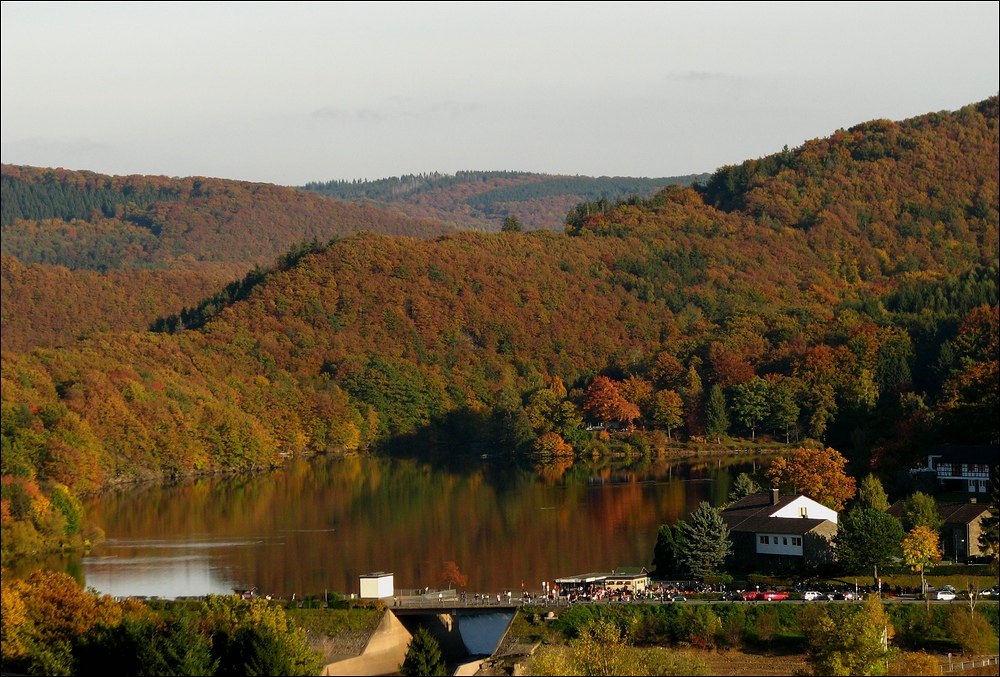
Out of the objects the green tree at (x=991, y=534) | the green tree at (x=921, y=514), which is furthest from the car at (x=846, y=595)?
the green tree at (x=991, y=534)

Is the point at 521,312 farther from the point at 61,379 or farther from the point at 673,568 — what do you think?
the point at 673,568

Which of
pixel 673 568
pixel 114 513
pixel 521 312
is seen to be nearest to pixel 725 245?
pixel 521 312

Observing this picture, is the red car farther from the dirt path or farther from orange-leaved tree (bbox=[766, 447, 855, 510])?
orange-leaved tree (bbox=[766, 447, 855, 510])

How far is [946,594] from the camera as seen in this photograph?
38.3 meters

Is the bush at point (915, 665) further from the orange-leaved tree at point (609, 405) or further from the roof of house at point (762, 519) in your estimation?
the orange-leaved tree at point (609, 405)

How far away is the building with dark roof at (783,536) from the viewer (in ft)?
142

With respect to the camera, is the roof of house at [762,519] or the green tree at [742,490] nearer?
the roof of house at [762,519]

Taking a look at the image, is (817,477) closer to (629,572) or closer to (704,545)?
(629,572)

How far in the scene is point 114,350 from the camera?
94.1 meters

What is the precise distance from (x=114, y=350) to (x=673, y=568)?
184ft

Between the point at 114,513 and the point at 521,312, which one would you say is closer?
the point at 114,513

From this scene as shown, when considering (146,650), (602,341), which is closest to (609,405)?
(602,341)

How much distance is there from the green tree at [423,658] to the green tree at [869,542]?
35.1ft

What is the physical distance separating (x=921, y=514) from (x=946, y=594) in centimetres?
528
